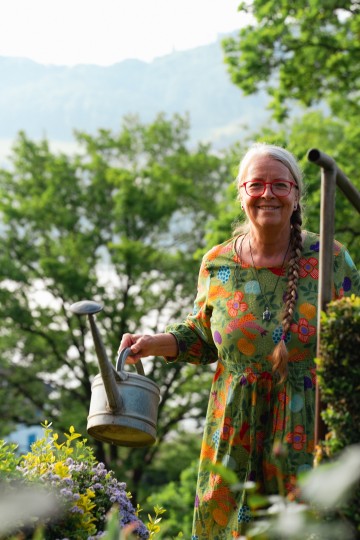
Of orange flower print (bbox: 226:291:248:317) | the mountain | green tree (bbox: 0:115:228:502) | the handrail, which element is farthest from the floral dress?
the mountain

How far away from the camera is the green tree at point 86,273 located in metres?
21.2

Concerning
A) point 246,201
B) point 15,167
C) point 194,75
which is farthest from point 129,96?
point 246,201

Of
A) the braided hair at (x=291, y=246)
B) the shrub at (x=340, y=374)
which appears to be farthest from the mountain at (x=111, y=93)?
the shrub at (x=340, y=374)

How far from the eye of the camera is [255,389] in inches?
121

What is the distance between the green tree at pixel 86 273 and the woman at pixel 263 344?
679 inches

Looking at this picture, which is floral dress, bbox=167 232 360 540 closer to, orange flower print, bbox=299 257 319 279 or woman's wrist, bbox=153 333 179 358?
orange flower print, bbox=299 257 319 279

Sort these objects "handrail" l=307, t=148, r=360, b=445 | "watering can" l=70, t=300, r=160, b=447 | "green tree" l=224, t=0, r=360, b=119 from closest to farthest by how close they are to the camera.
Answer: "handrail" l=307, t=148, r=360, b=445 < "watering can" l=70, t=300, r=160, b=447 < "green tree" l=224, t=0, r=360, b=119

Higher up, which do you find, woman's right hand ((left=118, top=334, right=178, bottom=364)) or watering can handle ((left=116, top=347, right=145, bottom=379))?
woman's right hand ((left=118, top=334, right=178, bottom=364))

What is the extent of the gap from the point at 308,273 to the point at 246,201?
11.8 inches

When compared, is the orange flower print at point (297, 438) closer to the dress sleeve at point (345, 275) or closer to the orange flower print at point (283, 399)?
the orange flower print at point (283, 399)

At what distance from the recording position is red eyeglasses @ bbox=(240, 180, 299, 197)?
3102mm

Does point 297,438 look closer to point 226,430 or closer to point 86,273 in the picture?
point 226,430

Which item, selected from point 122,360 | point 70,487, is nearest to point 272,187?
point 122,360

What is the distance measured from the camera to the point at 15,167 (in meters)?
22.5
